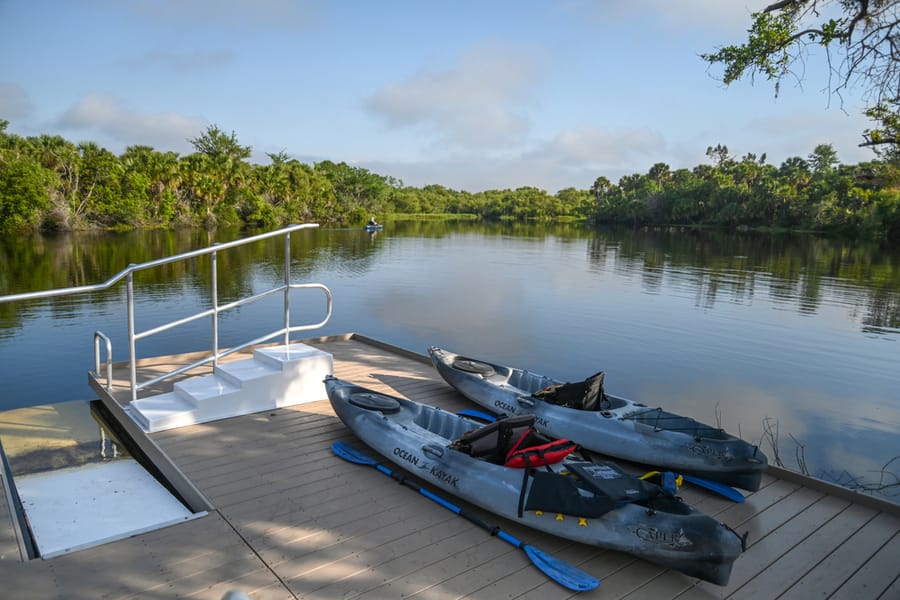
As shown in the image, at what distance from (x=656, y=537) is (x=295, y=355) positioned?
13.5 ft

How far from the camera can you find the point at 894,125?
22.7ft

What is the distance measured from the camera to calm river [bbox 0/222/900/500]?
9.36m

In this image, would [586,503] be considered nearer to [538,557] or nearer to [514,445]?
[538,557]

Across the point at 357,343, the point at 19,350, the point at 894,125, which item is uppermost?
the point at 894,125

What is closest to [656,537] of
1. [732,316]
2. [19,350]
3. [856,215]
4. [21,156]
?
[19,350]

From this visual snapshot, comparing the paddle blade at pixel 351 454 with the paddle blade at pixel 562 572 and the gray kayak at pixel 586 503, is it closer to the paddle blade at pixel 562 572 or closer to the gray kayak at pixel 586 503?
the gray kayak at pixel 586 503

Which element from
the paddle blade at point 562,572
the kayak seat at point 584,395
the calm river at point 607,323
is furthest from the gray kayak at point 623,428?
the calm river at point 607,323

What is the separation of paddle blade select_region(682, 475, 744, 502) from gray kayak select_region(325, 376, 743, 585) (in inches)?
40.3

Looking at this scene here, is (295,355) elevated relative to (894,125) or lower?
lower

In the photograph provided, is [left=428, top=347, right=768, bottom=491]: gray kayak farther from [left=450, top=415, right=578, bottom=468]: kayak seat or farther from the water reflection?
the water reflection

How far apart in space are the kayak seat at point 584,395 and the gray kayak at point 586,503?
4.10 ft

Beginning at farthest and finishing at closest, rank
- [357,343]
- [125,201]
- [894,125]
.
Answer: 1. [125,201]
2. [357,343]
3. [894,125]

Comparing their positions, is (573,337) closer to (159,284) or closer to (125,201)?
(159,284)

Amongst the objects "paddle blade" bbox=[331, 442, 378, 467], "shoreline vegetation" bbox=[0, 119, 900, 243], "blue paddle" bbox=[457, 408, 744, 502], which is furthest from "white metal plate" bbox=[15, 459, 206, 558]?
"shoreline vegetation" bbox=[0, 119, 900, 243]
